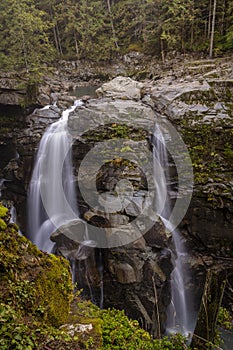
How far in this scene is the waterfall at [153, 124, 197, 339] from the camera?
8.67 meters

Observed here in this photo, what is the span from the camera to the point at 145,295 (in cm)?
778

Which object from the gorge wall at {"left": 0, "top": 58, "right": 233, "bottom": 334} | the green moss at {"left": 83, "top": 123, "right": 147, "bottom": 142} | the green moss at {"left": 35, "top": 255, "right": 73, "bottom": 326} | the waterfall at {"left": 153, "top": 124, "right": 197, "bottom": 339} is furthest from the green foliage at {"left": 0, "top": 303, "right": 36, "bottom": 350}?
the green moss at {"left": 83, "top": 123, "right": 147, "bottom": 142}

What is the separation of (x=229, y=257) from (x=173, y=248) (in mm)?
2125

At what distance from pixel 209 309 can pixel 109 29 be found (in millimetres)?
27605

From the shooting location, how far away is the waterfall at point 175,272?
8672mm

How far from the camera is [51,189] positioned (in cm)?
1089

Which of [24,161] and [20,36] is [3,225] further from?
[20,36]

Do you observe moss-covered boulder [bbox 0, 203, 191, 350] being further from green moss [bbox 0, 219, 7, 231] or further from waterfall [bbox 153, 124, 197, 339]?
waterfall [bbox 153, 124, 197, 339]

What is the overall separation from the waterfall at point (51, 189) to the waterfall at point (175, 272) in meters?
3.43

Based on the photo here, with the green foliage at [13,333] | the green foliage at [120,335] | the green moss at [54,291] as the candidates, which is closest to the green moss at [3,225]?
the green moss at [54,291]

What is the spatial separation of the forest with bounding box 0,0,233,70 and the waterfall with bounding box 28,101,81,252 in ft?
29.9

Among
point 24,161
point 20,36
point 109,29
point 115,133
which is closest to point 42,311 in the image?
point 115,133

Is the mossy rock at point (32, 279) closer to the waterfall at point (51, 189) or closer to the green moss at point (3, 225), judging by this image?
the green moss at point (3, 225)

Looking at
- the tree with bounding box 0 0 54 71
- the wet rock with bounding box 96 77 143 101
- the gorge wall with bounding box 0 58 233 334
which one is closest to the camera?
the gorge wall with bounding box 0 58 233 334
